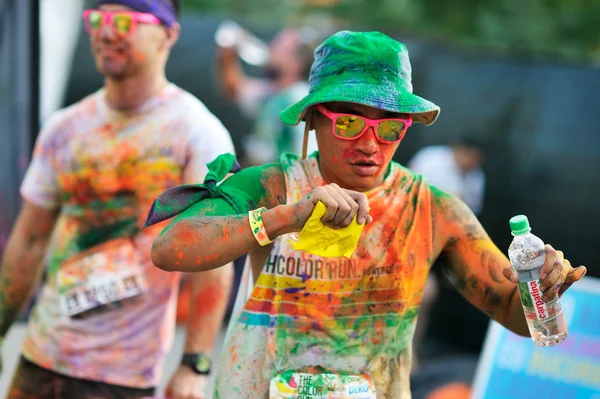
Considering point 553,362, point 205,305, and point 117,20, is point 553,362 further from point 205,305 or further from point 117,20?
point 117,20

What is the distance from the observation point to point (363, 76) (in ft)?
9.61

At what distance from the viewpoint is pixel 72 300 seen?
416 centimetres

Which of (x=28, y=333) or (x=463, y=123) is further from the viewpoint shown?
(x=463, y=123)

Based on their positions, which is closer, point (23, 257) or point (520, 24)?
point (23, 257)

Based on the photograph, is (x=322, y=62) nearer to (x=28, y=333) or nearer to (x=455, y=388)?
(x=28, y=333)

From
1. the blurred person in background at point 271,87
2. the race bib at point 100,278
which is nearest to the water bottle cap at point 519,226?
the race bib at point 100,278

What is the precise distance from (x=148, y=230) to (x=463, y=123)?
190 inches

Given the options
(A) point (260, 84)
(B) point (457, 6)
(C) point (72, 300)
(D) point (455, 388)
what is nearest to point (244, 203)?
Result: (C) point (72, 300)

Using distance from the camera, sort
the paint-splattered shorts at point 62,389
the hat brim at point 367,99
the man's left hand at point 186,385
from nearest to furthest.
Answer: the hat brim at point 367,99 < the man's left hand at point 186,385 < the paint-splattered shorts at point 62,389

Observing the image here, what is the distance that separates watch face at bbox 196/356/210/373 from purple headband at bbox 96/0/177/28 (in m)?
1.45

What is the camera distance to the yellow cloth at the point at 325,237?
263 cm

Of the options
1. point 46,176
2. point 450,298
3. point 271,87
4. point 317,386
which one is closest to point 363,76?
point 317,386

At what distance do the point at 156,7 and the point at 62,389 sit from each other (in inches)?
65.4

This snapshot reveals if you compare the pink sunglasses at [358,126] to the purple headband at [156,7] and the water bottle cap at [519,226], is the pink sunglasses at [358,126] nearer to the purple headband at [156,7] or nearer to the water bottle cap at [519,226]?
the water bottle cap at [519,226]
